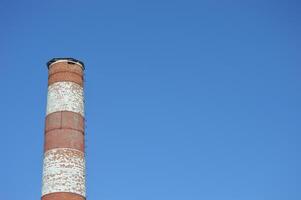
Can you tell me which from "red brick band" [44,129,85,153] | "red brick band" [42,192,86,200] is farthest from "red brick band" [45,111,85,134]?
"red brick band" [42,192,86,200]

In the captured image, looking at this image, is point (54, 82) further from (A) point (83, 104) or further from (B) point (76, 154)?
(B) point (76, 154)

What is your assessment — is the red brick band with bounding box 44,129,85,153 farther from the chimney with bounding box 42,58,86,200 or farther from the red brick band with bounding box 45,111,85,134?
Result: the red brick band with bounding box 45,111,85,134

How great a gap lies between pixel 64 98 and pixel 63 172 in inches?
126

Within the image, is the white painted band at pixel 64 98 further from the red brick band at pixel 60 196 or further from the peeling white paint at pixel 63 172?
the red brick band at pixel 60 196

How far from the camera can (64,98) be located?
66.7 feet

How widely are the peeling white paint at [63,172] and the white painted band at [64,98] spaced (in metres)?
1.85

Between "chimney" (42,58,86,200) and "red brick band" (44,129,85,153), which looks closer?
"chimney" (42,58,86,200)

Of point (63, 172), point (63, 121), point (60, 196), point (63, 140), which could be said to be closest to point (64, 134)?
point (63, 140)

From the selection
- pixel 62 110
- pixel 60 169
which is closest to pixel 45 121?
pixel 62 110

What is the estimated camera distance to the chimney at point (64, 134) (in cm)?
1878

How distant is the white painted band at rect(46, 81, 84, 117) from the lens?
20250 mm

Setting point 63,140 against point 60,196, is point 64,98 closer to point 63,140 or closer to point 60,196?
point 63,140

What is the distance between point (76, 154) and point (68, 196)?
1780 mm

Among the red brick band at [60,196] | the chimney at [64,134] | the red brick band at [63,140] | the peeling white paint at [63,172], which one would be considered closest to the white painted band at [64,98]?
the chimney at [64,134]
